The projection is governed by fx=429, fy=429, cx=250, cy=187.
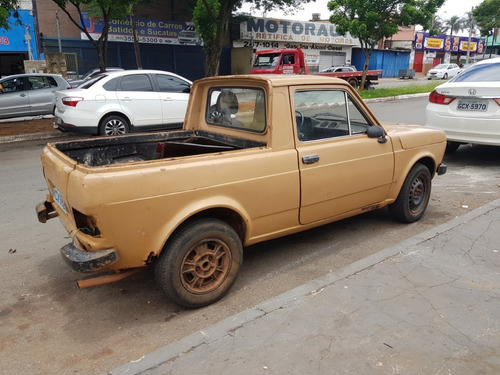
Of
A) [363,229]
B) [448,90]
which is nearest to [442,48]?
[448,90]

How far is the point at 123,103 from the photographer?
973cm

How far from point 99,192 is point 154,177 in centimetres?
37

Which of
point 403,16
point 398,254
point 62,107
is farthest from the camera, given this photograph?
point 403,16

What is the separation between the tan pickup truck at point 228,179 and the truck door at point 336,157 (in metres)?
0.01

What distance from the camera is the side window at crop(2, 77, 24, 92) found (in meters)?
12.6

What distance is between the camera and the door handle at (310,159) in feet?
12.0

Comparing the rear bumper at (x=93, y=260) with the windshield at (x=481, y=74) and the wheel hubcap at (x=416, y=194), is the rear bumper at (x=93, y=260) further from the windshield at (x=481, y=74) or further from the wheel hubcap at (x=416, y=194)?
the windshield at (x=481, y=74)

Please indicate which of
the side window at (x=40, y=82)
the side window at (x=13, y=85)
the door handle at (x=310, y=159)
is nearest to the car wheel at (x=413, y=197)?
the door handle at (x=310, y=159)

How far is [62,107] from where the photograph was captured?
9625 millimetres

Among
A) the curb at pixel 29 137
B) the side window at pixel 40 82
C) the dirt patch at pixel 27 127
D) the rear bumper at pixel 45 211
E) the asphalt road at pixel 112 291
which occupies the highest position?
the side window at pixel 40 82

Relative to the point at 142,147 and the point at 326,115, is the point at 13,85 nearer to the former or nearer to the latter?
the point at 142,147

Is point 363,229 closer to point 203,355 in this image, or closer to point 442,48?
point 203,355

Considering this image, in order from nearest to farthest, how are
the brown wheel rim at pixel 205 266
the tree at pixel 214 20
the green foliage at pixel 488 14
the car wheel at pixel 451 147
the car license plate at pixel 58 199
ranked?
the brown wheel rim at pixel 205 266
the car license plate at pixel 58 199
the car wheel at pixel 451 147
the tree at pixel 214 20
the green foliage at pixel 488 14

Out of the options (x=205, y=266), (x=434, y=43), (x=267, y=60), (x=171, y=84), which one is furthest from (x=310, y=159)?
(x=434, y=43)
